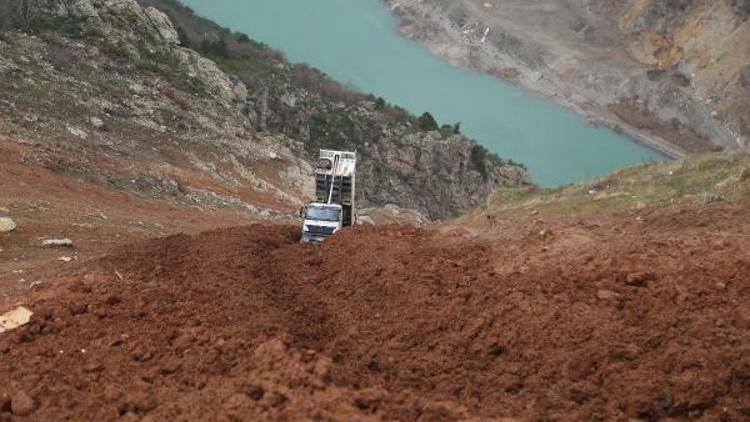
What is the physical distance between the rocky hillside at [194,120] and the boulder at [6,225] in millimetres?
10189

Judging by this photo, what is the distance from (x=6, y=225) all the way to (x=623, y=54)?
363ft

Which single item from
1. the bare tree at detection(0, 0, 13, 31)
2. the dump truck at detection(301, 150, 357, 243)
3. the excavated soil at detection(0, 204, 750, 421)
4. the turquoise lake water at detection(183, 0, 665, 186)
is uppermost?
the turquoise lake water at detection(183, 0, 665, 186)

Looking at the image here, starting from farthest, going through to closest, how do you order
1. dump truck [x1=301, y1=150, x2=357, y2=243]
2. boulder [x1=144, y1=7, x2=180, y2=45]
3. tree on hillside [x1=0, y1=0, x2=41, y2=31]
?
1. boulder [x1=144, y1=7, x2=180, y2=45]
2. tree on hillside [x1=0, y1=0, x2=41, y2=31]
3. dump truck [x1=301, y1=150, x2=357, y2=243]

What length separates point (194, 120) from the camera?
46.5m

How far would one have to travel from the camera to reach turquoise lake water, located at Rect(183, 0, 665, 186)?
311 ft

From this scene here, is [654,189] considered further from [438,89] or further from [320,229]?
[438,89]

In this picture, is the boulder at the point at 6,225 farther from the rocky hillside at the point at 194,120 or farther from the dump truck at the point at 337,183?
the rocky hillside at the point at 194,120

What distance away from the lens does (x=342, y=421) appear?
8.50 meters

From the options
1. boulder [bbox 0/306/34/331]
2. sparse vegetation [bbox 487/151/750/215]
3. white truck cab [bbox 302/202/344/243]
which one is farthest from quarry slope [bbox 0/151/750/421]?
white truck cab [bbox 302/202/344/243]

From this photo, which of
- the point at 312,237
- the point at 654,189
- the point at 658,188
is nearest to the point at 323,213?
the point at 312,237

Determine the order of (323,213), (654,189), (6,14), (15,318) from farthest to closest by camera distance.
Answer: (6,14)
(323,213)
(654,189)
(15,318)

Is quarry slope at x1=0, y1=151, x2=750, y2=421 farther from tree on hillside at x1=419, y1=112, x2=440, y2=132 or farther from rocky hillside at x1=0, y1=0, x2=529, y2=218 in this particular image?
tree on hillside at x1=419, y1=112, x2=440, y2=132

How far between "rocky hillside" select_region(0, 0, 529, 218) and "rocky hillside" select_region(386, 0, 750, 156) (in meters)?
34.5

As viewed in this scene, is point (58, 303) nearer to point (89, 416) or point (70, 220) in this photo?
point (89, 416)
